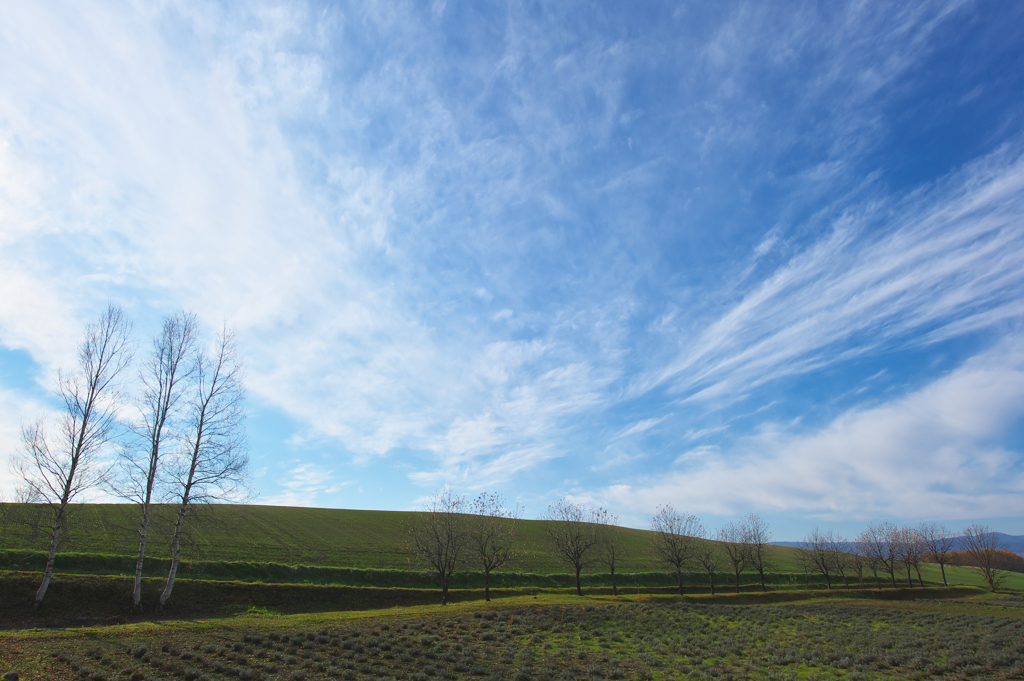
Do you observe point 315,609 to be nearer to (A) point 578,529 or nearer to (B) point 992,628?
(A) point 578,529

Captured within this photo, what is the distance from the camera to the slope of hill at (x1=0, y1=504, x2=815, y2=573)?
1604 inches

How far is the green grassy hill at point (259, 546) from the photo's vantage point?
3781 cm

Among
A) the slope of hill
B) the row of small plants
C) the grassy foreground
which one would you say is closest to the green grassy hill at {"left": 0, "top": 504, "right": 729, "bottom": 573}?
the slope of hill

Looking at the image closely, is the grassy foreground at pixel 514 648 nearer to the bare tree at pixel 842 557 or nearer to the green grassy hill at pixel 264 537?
the green grassy hill at pixel 264 537

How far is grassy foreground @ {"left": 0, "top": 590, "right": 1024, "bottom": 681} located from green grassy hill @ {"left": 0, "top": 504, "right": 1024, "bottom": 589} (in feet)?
41.0

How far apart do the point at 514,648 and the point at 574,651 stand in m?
3.32

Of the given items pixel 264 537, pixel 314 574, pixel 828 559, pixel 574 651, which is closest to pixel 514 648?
pixel 574 651

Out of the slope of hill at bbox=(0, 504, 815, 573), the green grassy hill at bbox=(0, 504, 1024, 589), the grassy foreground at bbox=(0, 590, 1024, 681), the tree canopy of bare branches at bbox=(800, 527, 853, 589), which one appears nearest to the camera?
the grassy foreground at bbox=(0, 590, 1024, 681)

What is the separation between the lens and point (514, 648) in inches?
992

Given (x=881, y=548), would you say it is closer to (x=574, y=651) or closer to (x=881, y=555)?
(x=881, y=555)

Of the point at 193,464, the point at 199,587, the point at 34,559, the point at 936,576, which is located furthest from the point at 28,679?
the point at 936,576

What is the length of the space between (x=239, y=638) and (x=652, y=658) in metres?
20.7

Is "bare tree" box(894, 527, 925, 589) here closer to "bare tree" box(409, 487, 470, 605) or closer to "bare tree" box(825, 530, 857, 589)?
"bare tree" box(825, 530, 857, 589)

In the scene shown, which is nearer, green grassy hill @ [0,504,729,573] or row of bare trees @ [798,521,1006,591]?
green grassy hill @ [0,504,729,573]
